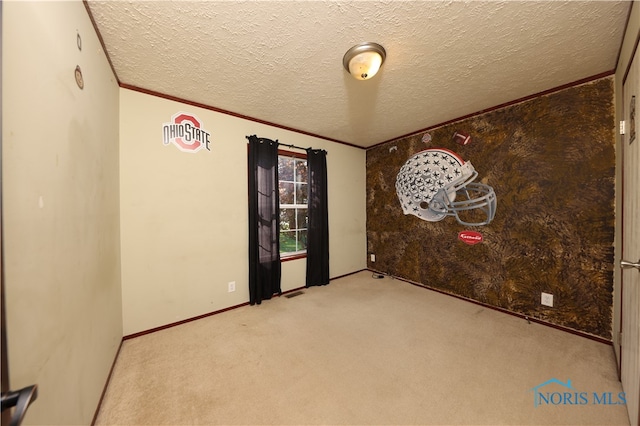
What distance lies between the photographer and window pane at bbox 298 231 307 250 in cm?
346

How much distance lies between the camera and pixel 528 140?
7.68 ft

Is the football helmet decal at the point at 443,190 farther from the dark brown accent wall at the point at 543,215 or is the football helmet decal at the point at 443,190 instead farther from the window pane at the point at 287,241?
the window pane at the point at 287,241

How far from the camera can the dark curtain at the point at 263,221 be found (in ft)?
9.07

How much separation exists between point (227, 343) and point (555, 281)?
10.2 feet

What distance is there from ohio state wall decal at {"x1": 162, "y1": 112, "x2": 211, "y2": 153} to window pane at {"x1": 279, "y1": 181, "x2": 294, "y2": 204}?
1095 mm

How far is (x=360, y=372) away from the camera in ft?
5.42

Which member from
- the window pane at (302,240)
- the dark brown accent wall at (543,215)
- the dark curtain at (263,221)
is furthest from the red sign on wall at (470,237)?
the dark curtain at (263,221)

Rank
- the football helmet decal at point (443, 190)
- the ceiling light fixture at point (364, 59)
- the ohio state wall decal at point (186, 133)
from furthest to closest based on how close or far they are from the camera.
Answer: the football helmet decal at point (443, 190) → the ohio state wall decal at point (186, 133) → the ceiling light fixture at point (364, 59)

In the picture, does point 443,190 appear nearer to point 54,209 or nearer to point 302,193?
point 302,193

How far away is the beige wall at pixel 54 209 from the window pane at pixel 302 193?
221 cm

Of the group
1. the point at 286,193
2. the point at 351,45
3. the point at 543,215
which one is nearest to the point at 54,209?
the point at 351,45

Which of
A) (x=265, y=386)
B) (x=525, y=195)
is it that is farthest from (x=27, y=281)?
(x=525, y=195)

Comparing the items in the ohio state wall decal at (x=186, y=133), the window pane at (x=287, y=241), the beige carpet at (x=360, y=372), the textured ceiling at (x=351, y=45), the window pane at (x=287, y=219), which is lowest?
the beige carpet at (x=360, y=372)

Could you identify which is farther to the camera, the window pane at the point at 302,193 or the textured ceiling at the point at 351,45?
the window pane at the point at 302,193
